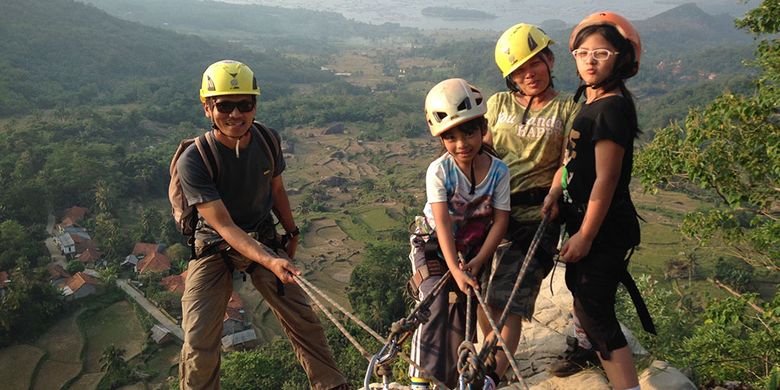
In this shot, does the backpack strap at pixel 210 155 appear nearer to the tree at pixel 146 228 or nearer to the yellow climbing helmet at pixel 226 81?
the yellow climbing helmet at pixel 226 81

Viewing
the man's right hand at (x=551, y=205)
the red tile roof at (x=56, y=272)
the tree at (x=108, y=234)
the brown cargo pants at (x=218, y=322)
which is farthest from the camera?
the tree at (x=108, y=234)

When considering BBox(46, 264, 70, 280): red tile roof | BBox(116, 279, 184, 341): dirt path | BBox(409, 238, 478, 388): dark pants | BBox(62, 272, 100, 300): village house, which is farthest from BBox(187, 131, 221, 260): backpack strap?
BBox(46, 264, 70, 280): red tile roof

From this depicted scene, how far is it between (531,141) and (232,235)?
1736mm

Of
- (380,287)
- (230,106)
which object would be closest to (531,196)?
(230,106)

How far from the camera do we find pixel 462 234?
2.85 meters

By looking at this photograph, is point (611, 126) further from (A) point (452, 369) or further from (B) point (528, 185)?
(A) point (452, 369)

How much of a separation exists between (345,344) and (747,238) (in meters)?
16.6

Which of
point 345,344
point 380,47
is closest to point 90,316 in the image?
point 345,344

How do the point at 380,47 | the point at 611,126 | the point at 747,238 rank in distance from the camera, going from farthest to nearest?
the point at 380,47 < the point at 747,238 < the point at 611,126

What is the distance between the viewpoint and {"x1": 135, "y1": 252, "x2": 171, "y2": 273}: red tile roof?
3081cm

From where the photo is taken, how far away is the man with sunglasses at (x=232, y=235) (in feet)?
9.77

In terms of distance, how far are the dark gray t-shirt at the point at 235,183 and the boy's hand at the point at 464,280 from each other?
1.36 metres

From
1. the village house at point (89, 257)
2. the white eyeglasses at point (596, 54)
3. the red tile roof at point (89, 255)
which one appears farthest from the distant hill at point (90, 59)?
the white eyeglasses at point (596, 54)

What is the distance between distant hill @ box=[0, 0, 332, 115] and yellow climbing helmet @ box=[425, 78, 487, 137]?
246 ft
